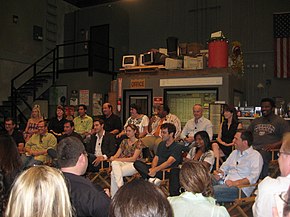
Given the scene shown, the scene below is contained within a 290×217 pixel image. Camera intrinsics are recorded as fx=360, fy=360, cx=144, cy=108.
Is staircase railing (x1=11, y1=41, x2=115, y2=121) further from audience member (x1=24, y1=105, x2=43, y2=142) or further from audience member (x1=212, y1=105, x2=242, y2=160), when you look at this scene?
audience member (x1=212, y1=105, x2=242, y2=160)

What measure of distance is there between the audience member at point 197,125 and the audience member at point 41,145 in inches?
92.4

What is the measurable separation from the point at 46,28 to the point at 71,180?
11.6m

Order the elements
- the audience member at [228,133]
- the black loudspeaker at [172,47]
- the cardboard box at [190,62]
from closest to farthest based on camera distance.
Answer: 1. the audience member at [228,133]
2. the cardboard box at [190,62]
3. the black loudspeaker at [172,47]

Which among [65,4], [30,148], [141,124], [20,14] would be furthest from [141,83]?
[65,4]

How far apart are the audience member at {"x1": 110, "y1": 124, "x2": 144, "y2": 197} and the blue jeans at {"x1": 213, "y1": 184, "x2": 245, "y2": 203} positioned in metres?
1.71

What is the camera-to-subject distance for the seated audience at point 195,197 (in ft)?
7.00

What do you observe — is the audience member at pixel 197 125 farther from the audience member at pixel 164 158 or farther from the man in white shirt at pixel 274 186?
the man in white shirt at pixel 274 186

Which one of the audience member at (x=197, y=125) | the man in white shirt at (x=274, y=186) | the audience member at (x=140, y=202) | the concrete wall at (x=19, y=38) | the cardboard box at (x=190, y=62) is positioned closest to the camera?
the audience member at (x=140, y=202)

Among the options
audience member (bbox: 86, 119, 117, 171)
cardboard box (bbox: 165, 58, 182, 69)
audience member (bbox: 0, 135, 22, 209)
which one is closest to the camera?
audience member (bbox: 0, 135, 22, 209)

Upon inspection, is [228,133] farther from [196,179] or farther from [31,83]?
[31,83]

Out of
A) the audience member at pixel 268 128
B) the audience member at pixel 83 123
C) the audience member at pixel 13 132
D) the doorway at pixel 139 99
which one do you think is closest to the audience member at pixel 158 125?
the audience member at pixel 83 123

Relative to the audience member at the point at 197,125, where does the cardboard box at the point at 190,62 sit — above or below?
above

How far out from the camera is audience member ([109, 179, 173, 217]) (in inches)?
46.4

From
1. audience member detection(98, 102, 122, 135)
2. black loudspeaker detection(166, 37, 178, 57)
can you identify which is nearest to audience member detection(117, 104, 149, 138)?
audience member detection(98, 102, 122, 135)
